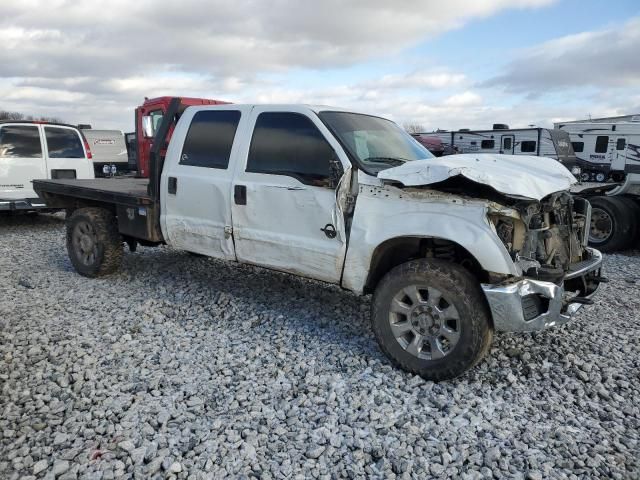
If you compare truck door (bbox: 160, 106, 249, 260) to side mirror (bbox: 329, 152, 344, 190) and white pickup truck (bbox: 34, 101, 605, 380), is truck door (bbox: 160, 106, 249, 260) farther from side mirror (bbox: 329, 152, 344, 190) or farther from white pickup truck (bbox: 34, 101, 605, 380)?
side mirror (bbox: 329, 152, 344, 190)

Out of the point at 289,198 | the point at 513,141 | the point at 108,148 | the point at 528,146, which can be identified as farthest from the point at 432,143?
the point at 289,198

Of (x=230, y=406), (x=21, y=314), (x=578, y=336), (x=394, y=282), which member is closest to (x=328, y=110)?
(x=394, y=282)

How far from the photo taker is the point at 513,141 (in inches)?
951

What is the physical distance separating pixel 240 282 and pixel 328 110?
7.95ft

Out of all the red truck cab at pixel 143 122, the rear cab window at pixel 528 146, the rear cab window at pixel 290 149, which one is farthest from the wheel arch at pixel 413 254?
the rear cab window at pixel 528 146

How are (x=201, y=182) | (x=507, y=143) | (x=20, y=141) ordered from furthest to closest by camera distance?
(x=507, y=143)
(x=20, y=141)
(x=201, y=182)

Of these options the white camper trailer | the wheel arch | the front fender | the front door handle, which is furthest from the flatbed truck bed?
the white camper trailer

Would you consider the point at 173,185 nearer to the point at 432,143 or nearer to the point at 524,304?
the point at 524,304

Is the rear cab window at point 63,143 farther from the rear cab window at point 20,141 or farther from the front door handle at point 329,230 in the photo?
the front door handle at point 329,230

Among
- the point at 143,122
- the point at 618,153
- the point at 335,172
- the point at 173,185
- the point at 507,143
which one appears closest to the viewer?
the point at 335,172

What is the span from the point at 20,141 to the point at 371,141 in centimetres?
764

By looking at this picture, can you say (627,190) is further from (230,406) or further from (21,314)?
(21,314)

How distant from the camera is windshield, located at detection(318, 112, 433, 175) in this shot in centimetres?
412

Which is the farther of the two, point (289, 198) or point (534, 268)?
point (289, 198)
